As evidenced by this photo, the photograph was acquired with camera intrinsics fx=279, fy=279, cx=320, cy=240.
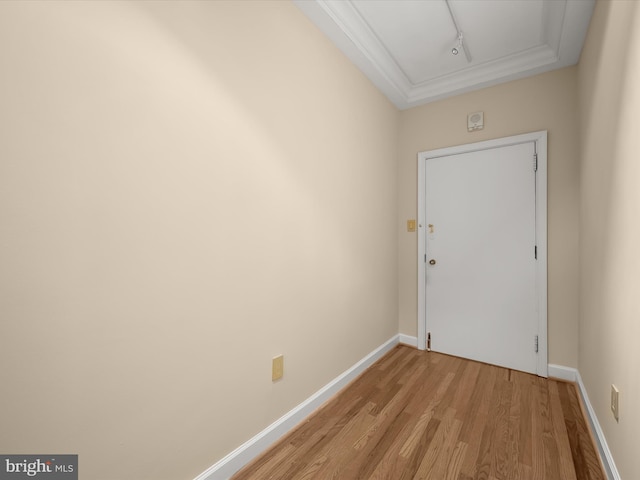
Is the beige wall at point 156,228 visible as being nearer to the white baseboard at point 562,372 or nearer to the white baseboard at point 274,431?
the white baseboard at point 274,431

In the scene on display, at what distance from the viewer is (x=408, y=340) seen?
9.95 ft

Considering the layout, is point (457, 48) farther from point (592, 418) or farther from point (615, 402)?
point (592, 418)

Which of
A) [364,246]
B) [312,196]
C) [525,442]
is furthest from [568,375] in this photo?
[312,196]

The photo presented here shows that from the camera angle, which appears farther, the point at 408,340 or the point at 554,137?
the point at 408,340

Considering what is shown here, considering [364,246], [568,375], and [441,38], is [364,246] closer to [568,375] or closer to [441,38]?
[441,38]

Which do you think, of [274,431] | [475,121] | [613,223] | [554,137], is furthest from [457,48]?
[274,431]

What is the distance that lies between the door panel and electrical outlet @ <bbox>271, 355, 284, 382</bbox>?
1.87 meters

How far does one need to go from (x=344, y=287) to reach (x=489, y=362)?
1.62m

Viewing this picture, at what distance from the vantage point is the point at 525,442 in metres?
1.58

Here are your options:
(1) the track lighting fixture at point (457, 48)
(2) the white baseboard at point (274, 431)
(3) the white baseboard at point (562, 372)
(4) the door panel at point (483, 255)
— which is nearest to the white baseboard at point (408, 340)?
(4) the door panel at point (483, 255)

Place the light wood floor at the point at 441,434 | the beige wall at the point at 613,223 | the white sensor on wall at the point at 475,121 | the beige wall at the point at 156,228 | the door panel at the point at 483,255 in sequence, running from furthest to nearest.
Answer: the white sensor on wall at the point at 475,121
the door panel at the point at 483,255
the light wood floor at the point at 441,434
the beige wall at the point at 613,223
the beige wall at the point at 156,228

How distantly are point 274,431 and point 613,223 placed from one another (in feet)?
6.74

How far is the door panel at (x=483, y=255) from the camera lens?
8.07ft

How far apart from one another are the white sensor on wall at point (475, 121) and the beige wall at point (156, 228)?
1.64 metres
